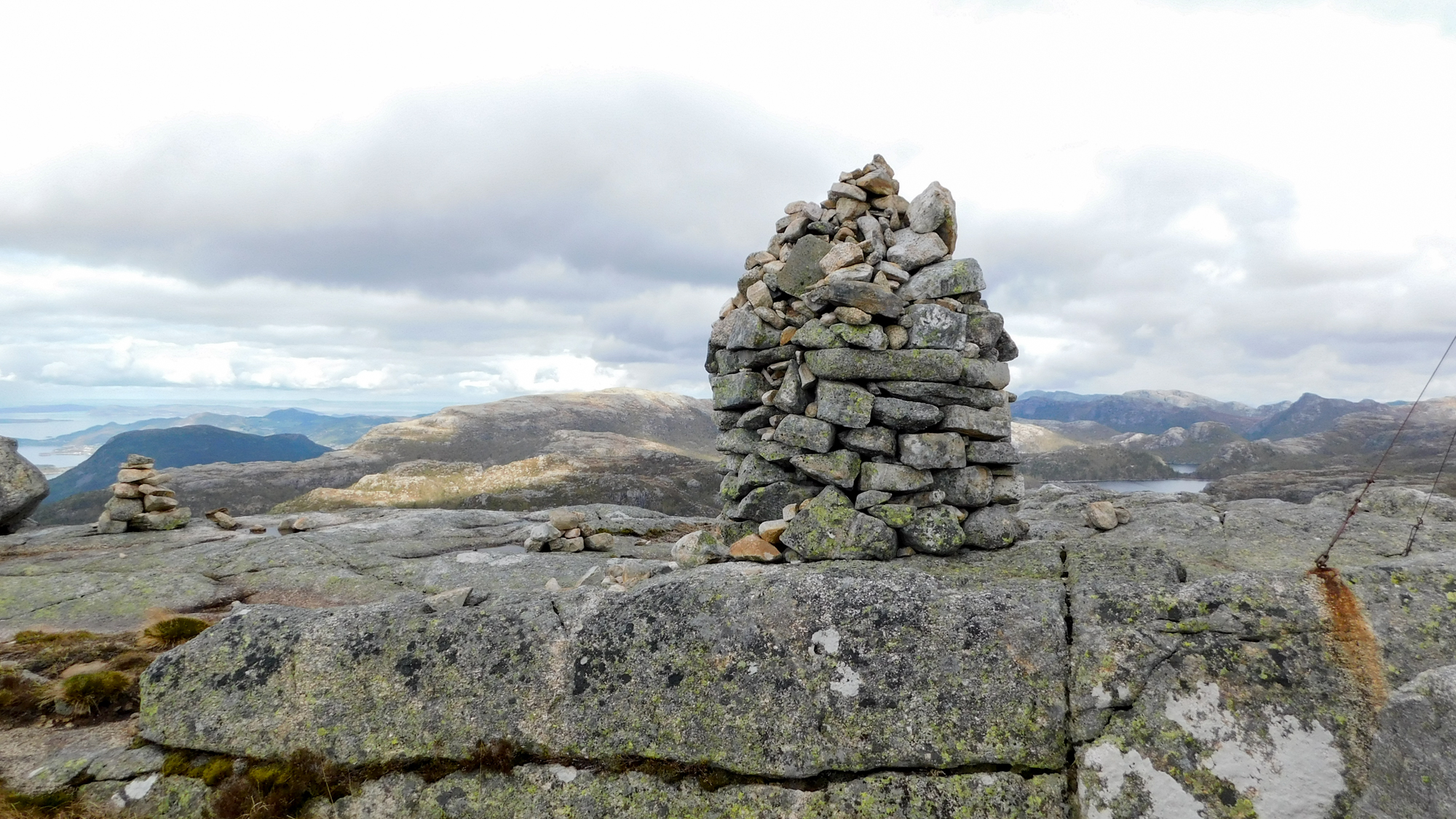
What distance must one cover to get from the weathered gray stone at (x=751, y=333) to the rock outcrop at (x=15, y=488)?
3617 centimetres

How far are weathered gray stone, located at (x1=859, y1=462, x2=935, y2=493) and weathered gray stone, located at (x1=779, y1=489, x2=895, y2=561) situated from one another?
62cm

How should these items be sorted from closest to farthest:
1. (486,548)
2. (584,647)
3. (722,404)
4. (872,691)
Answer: (872,691) < (584,647) < (722,404) < (486,548)

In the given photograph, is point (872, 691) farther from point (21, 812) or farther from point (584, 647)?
point (21, 812)

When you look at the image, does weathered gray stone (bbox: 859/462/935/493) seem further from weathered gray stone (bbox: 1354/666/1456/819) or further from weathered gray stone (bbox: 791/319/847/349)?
weathered gray stone (bbox: 1354/666/1456/819)

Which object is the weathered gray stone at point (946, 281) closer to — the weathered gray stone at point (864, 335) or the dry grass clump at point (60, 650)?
the weathered gray stone at point (864, 335)

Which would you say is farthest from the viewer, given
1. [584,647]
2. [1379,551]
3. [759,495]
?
[759,495]

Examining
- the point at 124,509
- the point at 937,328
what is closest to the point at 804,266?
the point at 937,328

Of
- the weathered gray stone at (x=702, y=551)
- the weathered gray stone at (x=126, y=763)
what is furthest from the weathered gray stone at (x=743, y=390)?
the weathered gray stone at (x=126, y=763)

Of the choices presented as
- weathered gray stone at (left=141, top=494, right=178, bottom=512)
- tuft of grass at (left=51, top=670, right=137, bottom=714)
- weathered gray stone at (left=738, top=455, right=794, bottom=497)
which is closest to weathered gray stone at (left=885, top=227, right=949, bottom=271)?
weathered gray stone at (left=738, top=455, right=794, bottom=497)

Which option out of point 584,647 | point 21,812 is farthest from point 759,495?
point 21,812

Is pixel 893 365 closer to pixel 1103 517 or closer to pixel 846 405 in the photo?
pixel 846 405

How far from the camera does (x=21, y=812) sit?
7555 millimetres

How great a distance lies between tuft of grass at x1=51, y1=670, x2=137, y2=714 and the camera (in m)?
9.66

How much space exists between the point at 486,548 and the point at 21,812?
621 inches
